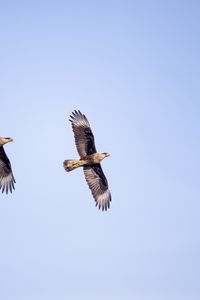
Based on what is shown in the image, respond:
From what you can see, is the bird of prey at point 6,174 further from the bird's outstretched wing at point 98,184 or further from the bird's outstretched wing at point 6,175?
the bird's outstretched wing at point 98,184

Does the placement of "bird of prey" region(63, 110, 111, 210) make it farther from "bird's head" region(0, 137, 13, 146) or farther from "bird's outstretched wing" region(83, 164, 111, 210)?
"bird's head" region(0, 137, 13, 146)

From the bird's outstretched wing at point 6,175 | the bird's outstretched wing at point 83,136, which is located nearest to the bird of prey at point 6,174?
the bird's outstretched wing at point 6,175

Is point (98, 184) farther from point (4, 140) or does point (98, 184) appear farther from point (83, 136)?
point (4, 140)

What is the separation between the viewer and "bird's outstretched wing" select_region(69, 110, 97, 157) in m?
30.4

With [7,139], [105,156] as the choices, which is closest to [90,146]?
[105,156]

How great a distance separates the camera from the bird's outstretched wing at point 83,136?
30.4 metres

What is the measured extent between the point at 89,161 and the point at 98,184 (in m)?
1.08

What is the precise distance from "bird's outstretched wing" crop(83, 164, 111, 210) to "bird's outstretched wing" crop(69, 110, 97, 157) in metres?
0.66

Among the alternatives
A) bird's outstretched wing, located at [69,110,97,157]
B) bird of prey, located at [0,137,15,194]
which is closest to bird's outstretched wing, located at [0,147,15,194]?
bird of prey, located at [0,137,15,194]

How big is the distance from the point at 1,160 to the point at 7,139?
2.68 feet

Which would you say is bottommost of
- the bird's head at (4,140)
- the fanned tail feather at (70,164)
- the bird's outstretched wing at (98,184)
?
the bird's outstretched wing at (98,184)

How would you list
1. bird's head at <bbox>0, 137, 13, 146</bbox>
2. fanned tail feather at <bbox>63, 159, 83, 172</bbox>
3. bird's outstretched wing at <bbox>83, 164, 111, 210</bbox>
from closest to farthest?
fanned tail feather at <bbox>63, 159, 83, 172</bbox> < bird's head at <bbox>0, 137, 13, 146</bbox> < bird's outstretched wing at <bbox>83, 164, 111, 210</bbox>

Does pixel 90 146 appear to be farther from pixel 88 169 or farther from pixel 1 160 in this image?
pixel 1 160

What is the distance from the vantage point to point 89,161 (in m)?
30.4
